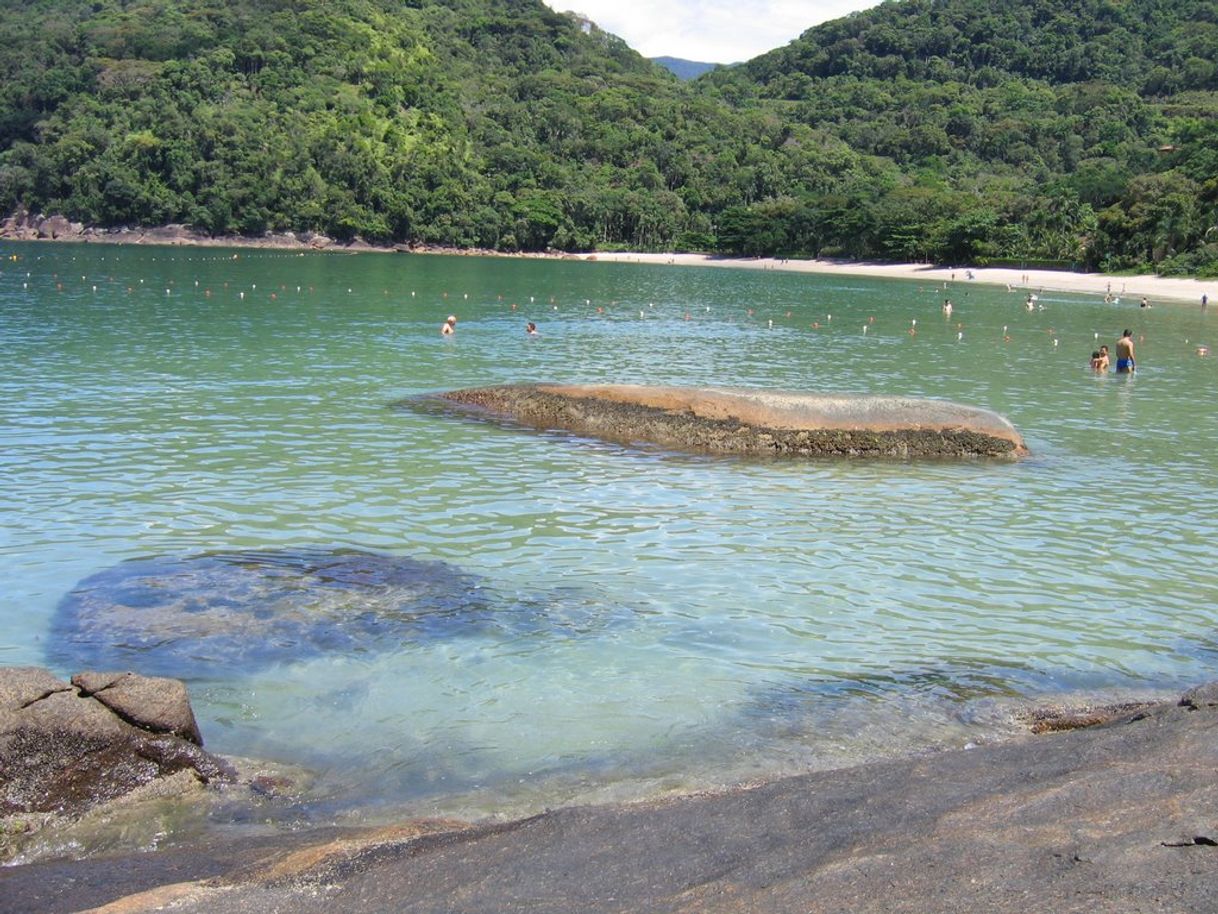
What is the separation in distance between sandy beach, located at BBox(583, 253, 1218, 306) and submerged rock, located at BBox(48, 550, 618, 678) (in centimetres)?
7962

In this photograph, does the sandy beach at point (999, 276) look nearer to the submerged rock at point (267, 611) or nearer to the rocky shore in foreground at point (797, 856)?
the submerged rock at point (267, 611)

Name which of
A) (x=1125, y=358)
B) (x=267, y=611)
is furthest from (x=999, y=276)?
(x=267, y=611)

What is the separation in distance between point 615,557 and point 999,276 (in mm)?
107402

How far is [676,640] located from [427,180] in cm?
19602

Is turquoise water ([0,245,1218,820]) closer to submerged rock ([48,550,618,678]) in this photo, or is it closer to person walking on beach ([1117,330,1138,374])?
submerged rock ([48,550,618,678])

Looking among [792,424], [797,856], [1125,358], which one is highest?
[1125,358]

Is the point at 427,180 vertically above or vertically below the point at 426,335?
above

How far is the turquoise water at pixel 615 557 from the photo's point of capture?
32.0ft

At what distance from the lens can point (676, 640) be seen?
12164 millimetres

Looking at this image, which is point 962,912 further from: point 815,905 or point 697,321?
point 697,321

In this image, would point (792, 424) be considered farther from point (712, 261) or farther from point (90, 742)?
point (712, 261)

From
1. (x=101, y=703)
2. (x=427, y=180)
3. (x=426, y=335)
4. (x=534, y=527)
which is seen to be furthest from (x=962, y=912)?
(x=427, y=180)

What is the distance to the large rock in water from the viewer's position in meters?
22.3

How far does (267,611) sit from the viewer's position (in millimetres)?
12523
